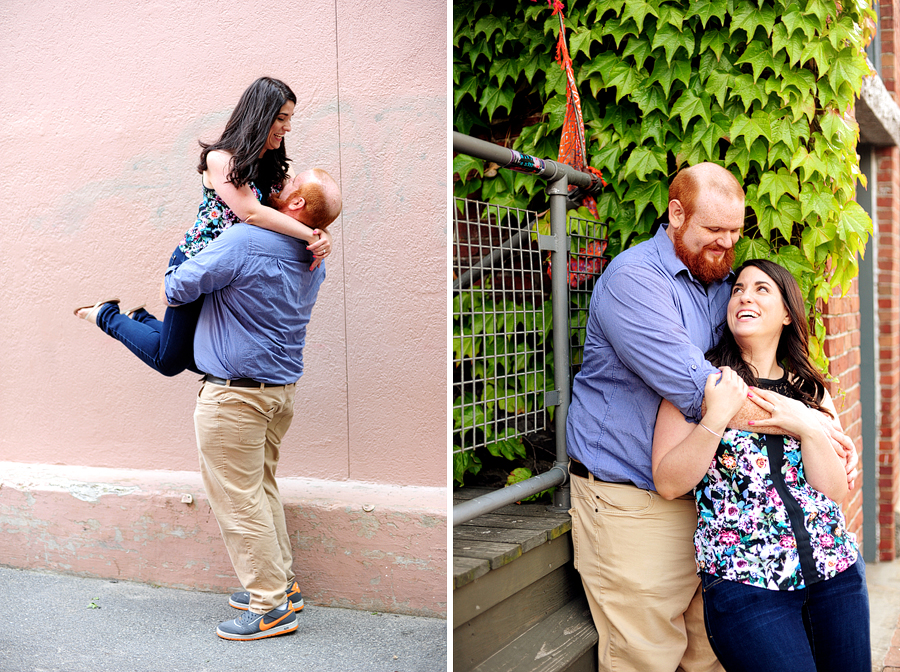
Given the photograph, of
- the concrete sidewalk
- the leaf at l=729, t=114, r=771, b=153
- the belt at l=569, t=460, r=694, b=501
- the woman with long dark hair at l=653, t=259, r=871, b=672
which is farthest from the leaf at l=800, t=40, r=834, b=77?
the concrete sidewalk

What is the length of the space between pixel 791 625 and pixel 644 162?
1.64 metres

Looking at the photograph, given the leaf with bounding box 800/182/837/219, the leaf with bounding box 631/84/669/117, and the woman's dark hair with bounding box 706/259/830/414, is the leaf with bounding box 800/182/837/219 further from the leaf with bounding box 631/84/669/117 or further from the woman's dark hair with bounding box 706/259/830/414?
the leaf with bounding box 631/84/669/117

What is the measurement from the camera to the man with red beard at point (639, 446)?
251 cm

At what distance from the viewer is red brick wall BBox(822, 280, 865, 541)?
3.39 meters

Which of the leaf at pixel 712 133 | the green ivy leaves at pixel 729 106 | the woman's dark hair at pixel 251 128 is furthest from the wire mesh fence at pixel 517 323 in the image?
the woman's dark hair at pixel 251 128

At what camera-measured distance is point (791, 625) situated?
2.38 meters

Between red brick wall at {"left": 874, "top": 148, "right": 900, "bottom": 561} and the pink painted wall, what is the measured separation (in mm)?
3446

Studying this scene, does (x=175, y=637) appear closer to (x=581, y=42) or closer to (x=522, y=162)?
(x=522, y=162)

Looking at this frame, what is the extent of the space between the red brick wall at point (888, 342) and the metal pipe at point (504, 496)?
142 inches

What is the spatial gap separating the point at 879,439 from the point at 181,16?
4.89 metres

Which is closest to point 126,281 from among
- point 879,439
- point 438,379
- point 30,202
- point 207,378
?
point 30,202

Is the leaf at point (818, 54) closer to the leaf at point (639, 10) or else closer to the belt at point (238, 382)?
the leaf at point (639, 10)

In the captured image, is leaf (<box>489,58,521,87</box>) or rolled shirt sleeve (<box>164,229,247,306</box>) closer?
rolled shirt sleeve (<box>164,229,247,306</box>)

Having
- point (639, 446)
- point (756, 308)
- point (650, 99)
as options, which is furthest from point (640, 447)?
point (650, 99)
